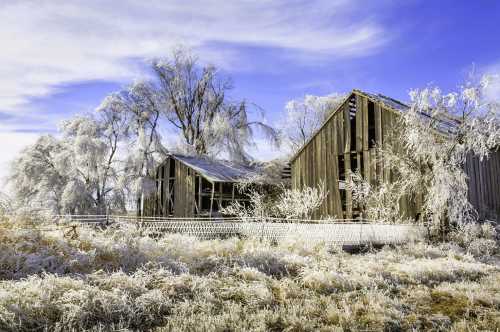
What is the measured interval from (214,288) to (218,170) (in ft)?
66.7

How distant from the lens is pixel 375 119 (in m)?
19.1

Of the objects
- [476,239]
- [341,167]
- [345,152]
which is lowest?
[476,239]

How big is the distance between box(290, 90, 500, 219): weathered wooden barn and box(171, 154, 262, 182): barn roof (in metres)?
4.82

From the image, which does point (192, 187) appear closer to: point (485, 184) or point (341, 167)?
point (341, 167)

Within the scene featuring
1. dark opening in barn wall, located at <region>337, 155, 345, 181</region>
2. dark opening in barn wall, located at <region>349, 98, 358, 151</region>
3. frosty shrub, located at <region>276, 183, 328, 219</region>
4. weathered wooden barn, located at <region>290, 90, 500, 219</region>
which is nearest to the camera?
weathered wooden barn, located at <region>290, 90, 500, 219</region>

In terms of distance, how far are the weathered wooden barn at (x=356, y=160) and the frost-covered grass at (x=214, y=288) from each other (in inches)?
333

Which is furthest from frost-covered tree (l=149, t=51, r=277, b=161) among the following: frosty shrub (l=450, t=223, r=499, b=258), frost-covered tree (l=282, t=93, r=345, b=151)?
frosty shrub (l=450, t=223, r=499, b=258)

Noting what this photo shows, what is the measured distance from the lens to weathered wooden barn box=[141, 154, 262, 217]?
26.0 metres

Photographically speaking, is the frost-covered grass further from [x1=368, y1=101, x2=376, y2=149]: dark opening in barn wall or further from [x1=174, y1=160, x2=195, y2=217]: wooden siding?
[x1=174, y1=160, x2=195, y2=217]: wooden siding

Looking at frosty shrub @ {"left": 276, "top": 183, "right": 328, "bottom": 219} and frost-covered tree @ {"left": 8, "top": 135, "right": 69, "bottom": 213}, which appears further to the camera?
frost-covered tree @ {"left": 8, "top": 135, "right": 69, "bottom": 213}

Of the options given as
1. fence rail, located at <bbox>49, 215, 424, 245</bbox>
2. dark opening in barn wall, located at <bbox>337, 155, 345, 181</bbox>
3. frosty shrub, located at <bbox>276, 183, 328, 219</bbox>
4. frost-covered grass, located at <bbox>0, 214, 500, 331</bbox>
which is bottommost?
frost-covered grass, located at <bbox>0, 214, 500, 331</bbox>

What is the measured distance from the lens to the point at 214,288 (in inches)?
277

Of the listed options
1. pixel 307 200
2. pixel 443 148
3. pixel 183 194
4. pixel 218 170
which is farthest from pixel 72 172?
pixel 443 148

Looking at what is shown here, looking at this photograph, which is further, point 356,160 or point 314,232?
point 356,160
